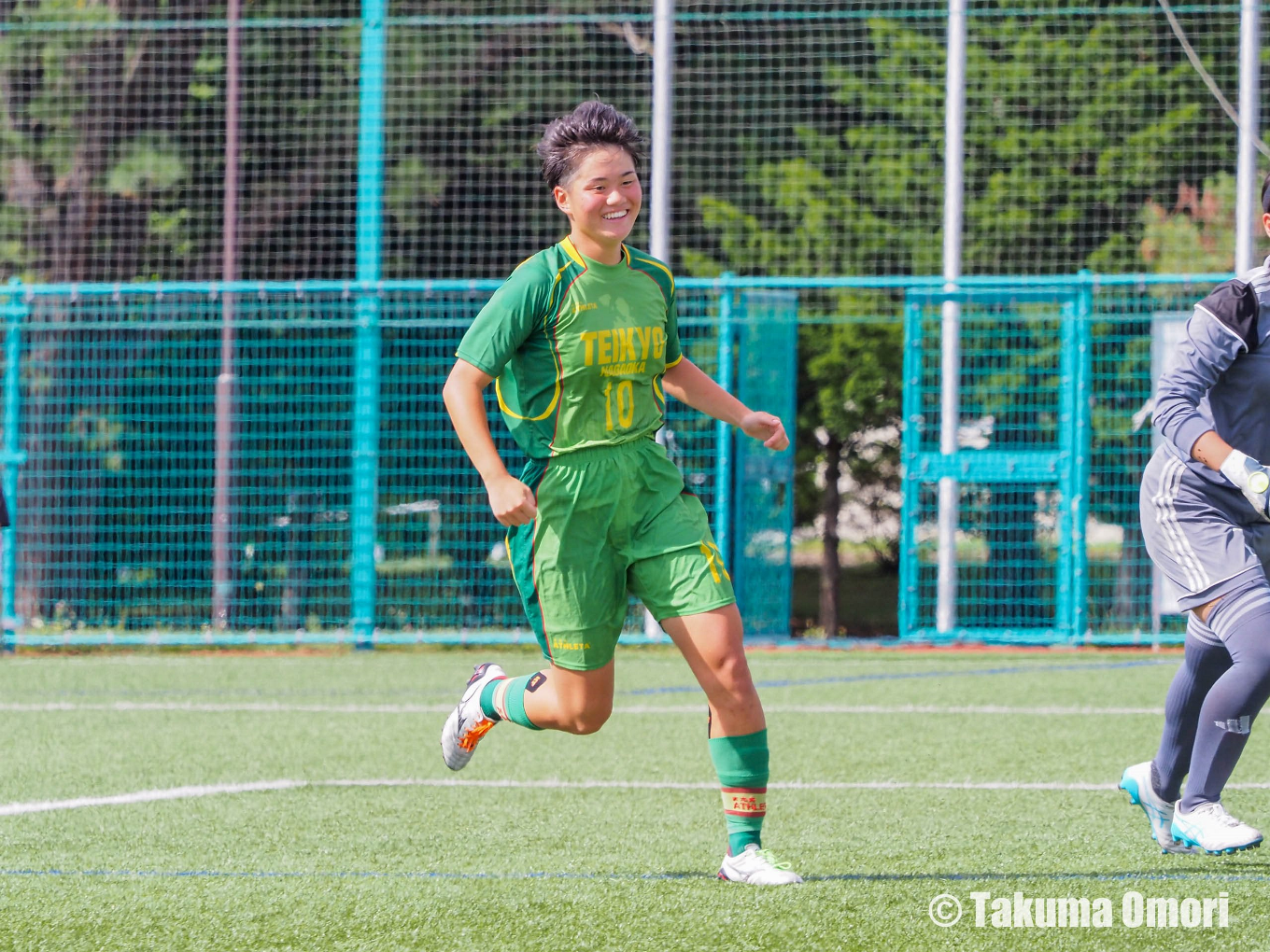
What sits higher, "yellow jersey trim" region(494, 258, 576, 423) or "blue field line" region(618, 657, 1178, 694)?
"yellow jersey trim" region(494, 258, 576, 423)

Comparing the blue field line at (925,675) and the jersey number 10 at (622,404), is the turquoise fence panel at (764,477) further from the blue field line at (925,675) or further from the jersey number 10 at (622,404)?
the jersey number 10 at (622,404)

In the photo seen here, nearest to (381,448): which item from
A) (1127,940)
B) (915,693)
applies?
(915,693)

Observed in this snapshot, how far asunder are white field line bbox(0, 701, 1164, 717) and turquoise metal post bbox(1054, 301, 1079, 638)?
11.9 feet

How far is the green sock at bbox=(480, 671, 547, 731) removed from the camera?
15.8 ft

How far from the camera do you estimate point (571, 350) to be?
435 cm

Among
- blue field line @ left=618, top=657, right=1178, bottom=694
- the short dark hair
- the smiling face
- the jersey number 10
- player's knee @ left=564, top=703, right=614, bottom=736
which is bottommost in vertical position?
blue field line @ left=618, top=657, right=1178, bottom=694

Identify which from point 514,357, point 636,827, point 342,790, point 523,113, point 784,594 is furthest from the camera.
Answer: point 523,113

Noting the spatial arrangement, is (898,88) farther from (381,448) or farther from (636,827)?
(636,827)

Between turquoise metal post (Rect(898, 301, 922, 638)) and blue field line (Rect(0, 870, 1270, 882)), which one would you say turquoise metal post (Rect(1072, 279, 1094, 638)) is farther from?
blue field line (Rect(0, 870, 1270, 882))

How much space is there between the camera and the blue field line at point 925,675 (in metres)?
9.41

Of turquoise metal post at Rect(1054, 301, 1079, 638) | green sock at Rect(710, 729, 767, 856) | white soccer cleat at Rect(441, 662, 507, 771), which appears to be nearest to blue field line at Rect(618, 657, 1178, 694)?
turquoise metal post at Rect(1054, 301, 1079, 638)

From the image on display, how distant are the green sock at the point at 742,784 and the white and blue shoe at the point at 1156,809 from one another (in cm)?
116

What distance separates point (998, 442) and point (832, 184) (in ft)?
12.5

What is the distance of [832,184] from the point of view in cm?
1598
